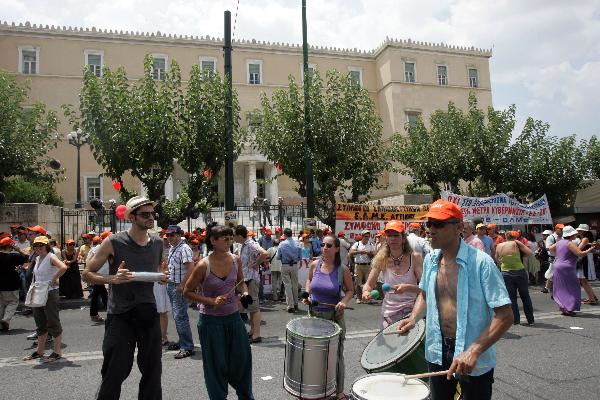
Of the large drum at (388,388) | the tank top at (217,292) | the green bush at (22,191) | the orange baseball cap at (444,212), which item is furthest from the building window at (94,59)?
the large drum at (388,388)

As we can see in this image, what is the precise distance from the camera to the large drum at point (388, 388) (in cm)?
291

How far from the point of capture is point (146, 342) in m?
4.26

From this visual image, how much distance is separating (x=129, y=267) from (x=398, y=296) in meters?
2.54

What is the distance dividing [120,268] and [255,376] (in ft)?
8.45

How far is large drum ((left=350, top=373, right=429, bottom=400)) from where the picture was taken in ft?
9.54

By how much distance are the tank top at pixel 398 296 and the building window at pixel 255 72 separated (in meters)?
39.0

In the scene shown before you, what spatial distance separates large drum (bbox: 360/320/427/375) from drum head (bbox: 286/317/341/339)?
443mm

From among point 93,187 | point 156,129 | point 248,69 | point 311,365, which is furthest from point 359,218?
point 248,69

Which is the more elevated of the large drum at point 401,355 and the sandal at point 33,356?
the large drum at point 401,355

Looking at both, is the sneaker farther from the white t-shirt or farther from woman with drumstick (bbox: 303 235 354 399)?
the white t-shirt

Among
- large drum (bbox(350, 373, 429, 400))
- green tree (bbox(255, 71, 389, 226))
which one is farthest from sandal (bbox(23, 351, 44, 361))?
green tree (bbox(255, 71, 389, 226))

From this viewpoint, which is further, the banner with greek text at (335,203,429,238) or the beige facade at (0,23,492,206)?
the beige facade at (0,23,492,206)

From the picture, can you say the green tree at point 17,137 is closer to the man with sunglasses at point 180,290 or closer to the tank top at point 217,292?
the man with sunglasses at point 180,290

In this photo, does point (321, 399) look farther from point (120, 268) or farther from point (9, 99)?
point (9, 99)
